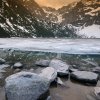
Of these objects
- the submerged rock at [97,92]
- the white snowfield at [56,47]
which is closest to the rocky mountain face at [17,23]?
the white snowfield at [56,47]

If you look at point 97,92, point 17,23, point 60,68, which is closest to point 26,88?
point 97,92

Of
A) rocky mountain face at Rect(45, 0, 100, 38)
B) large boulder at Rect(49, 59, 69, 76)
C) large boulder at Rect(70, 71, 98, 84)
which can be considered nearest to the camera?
large boulder at Rect(70, 71, 98, 84)

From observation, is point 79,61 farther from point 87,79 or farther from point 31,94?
point 31,94

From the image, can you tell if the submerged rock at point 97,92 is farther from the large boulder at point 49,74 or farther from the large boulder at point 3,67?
the large boulder at point 3,67

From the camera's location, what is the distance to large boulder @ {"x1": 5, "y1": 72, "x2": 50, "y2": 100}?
13.9ft

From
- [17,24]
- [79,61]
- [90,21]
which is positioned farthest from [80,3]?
[79,61]

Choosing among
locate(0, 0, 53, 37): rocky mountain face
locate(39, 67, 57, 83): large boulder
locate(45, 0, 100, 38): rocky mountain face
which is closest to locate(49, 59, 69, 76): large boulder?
locate(39, 67, 57, 83): large boulder

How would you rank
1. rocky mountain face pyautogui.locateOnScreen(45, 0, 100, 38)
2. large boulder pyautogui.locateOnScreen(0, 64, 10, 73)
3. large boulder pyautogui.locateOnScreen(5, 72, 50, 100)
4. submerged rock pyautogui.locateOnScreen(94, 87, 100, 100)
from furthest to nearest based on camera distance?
1. rocky mountain face pyautogui.locateOnScreen(45, 0, 100, 38)
2. large boulder pyautogui.locateOnScreen(0, 64, 10, 73)
3. submerged rock pyautogui.locateOnScreen(94, 87, 100, 100)
4. large boulder pyautogui.locateOnScreen(5, 72, 50, 100)

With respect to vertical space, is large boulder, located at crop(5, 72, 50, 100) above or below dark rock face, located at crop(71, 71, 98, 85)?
above

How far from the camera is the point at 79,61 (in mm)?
8797

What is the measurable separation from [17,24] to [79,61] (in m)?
65.4

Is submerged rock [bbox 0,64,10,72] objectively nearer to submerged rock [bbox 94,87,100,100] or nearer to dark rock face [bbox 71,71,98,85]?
dark rock face [bbox 71,71,98,85]

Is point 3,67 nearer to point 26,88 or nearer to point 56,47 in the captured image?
point 26,88

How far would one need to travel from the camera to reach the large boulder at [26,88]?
4.24 meters
